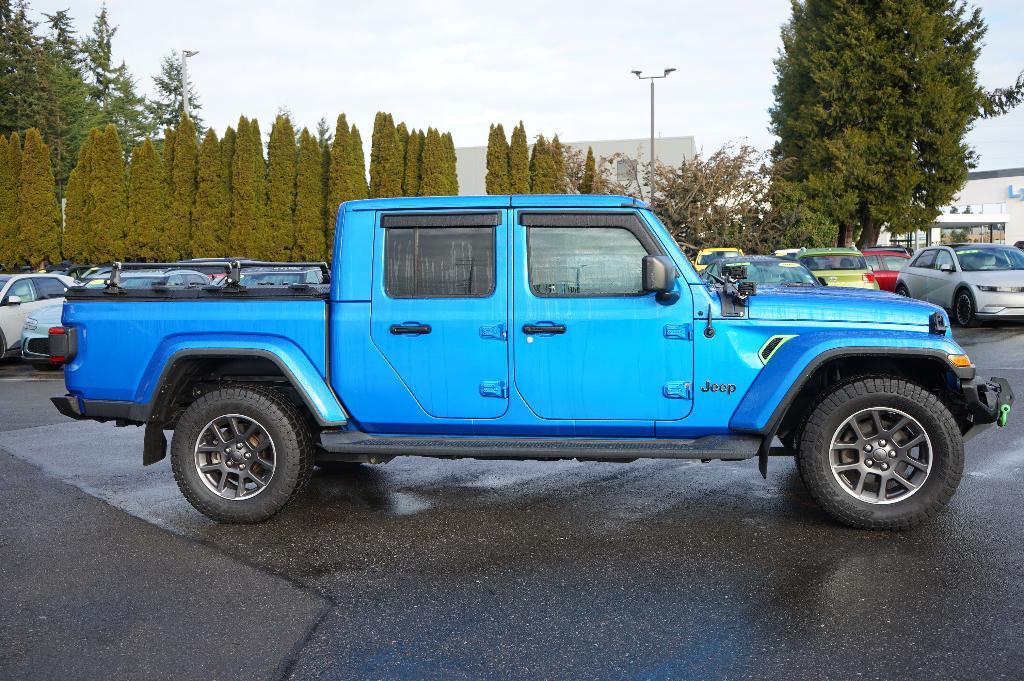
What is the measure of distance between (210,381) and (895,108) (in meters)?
38.4

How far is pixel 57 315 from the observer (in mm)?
15039

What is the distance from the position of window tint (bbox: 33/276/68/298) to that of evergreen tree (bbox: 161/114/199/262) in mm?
19780

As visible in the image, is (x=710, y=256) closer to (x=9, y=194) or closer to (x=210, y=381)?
(x=210, y=381)

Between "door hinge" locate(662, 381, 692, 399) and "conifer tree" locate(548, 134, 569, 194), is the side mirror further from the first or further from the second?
"conifer tree" locate(548, 134, 569, 194)

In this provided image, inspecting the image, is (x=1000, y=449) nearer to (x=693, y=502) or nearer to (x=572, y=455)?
(x=693, y=502)

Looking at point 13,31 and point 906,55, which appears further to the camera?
point 13,31

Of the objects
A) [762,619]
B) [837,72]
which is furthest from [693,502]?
[837,72]

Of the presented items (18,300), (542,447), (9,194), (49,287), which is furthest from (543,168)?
(542,447)

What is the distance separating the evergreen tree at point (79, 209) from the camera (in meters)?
35.6

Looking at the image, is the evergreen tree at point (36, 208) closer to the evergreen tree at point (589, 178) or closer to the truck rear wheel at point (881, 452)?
the evergreen tree at point (589, 178)

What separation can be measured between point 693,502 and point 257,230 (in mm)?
32972

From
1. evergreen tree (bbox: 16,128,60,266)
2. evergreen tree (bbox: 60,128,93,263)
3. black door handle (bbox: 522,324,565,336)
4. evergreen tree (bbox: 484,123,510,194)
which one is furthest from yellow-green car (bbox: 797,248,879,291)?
evergreen tree (bbox: 16,128,60,266)

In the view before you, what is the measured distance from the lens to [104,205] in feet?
116

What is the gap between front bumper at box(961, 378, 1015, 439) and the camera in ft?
17.4
